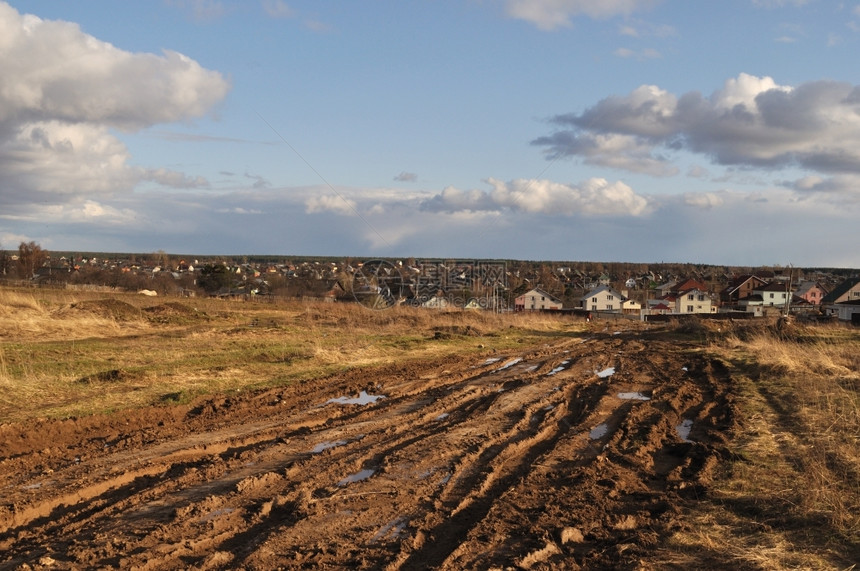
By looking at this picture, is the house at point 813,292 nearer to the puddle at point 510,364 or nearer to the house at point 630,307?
the house at point 630,307

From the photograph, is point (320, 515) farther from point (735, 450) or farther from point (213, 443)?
point (735, 450)

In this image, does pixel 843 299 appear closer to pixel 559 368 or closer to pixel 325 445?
pixel 559 368

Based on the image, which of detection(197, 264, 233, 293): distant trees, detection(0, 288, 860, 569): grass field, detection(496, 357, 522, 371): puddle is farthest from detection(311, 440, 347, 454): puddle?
detection(197, 264, 233, 293): distant trees

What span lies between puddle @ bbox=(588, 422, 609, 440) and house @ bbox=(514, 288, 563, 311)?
75033mm

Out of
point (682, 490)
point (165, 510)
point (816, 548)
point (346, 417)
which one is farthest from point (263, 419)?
point (816, 548)

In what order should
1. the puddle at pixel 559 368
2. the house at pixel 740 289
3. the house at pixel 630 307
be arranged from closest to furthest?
the puddle at pixel 559 368 < the house at pixel 630 307 < the house at pixel 740 289

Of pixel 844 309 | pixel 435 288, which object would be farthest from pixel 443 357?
pixel 844 309

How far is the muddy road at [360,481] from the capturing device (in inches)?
241

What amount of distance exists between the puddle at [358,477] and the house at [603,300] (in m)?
84.0

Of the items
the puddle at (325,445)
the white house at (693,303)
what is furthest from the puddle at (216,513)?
the white house at (693,303)

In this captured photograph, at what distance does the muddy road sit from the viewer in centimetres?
611

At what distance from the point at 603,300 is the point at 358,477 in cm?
8586

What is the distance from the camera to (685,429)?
40.9 feet

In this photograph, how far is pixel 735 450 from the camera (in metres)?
10.2
